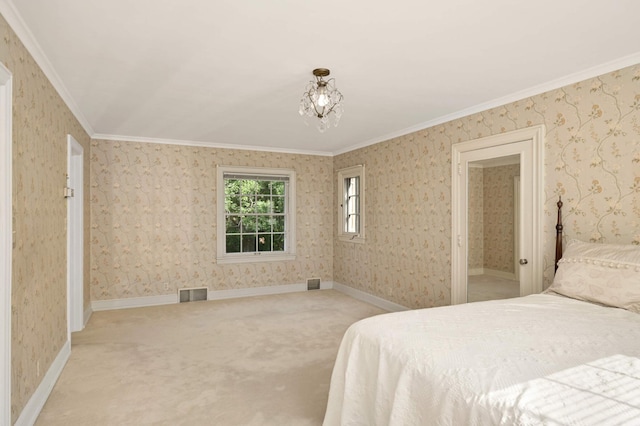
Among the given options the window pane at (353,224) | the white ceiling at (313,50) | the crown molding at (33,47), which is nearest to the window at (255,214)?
the window pane at (353,224)

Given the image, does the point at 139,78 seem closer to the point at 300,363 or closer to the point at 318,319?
the point at 300,363

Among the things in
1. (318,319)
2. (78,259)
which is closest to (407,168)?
(318,319)

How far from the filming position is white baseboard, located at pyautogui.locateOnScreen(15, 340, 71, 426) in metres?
2.29

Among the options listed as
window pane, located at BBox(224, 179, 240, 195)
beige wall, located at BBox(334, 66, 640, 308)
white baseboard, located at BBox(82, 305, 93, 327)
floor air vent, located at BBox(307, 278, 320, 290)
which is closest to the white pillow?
beige wall, located at BBox(334, 66, 640, 308)

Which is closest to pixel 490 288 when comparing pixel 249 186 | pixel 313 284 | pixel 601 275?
pixel 601 275

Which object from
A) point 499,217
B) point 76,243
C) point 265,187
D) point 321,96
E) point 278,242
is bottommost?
point 278,242

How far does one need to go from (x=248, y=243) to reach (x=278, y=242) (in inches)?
20.3

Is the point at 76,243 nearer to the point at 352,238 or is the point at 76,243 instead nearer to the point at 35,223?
the point at 35,223

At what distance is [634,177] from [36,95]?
4.13m

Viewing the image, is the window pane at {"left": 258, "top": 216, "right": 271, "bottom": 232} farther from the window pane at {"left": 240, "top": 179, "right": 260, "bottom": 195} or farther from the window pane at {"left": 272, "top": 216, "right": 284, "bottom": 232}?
the window pane at {"left": 240, "top": 179, "right": 260, "bottom": 195}

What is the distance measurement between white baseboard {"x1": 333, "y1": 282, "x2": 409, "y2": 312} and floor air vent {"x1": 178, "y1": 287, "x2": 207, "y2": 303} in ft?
7.15

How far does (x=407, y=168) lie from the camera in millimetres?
4914

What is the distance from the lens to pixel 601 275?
2.47m

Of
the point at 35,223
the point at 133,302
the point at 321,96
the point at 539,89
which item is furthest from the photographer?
the point at 133,302
